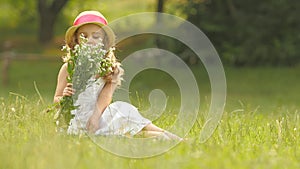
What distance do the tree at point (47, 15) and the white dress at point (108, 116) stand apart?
18.9 metres

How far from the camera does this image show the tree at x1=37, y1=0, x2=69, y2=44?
2531cm

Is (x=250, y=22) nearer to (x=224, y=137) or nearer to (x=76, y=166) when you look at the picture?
(x=224, y=137)

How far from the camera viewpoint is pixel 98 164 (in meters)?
3.88

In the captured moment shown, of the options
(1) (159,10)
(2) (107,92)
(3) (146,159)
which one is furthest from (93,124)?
(1) (159,10)

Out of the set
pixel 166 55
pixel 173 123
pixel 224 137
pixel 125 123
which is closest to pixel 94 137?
pixel 125 123

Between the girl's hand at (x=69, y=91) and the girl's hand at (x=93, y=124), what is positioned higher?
the girl's hand at (x=69, y=91)

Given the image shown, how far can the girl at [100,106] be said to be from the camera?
5.55 metres

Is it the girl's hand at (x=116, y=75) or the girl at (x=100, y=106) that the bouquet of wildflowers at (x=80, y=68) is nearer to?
the girl at (x=100, y=106)

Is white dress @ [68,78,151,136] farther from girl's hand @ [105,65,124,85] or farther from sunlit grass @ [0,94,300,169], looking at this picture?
sunlit grass @ [0,94,300,169]

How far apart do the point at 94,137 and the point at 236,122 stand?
169 cm

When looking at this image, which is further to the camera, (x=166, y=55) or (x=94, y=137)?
(x=166, y=55)

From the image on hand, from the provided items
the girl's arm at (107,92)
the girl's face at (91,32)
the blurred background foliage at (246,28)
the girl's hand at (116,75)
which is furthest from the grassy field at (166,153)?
the blurred background foliage at (246,28)

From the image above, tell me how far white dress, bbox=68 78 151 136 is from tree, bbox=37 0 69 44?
18.9 meters

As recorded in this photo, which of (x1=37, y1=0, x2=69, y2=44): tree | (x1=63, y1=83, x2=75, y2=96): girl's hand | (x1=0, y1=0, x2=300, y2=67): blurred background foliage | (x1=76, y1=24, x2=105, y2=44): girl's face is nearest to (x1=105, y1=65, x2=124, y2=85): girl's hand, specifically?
(x1=76, y1=24, x2=105, y2=44): girl's face
